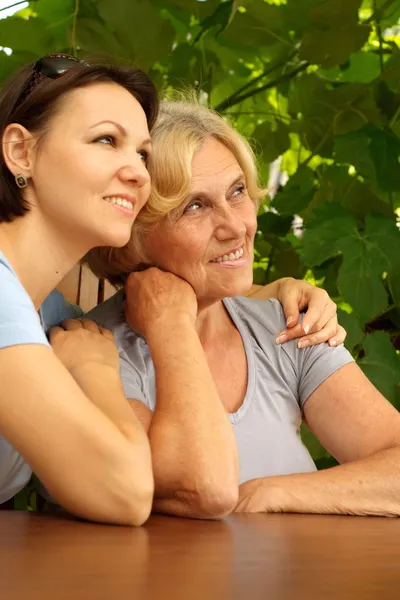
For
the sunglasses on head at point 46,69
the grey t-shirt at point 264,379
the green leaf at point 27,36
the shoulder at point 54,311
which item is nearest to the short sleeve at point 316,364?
the grey t-shirt at point 264,379

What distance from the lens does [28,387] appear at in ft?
3.20

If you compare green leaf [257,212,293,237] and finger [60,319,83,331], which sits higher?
green leaf [257,212,293,237]

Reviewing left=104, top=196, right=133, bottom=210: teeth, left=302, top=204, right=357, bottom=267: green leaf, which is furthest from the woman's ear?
left=302, top=204, right=357, bottom=267: green leaf

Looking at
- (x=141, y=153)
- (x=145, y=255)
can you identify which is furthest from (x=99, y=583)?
(x=145, y=255)

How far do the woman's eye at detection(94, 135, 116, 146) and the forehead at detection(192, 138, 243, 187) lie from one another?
0.77ft

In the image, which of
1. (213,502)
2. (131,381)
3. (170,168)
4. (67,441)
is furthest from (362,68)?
(67,441)

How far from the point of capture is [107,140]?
1.26 m

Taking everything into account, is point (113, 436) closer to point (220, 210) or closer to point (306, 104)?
point (220, 210)

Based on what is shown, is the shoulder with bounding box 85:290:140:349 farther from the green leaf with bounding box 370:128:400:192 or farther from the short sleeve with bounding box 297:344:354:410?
the green leaf with bounding box 370:128:400:192

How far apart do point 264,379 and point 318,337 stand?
107mm

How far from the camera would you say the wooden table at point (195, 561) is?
55cm

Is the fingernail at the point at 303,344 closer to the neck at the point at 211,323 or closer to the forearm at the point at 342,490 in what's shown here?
the neck at the point at 211,323

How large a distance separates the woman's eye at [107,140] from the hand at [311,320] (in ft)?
1.48

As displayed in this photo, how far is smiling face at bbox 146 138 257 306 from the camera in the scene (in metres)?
1.47
